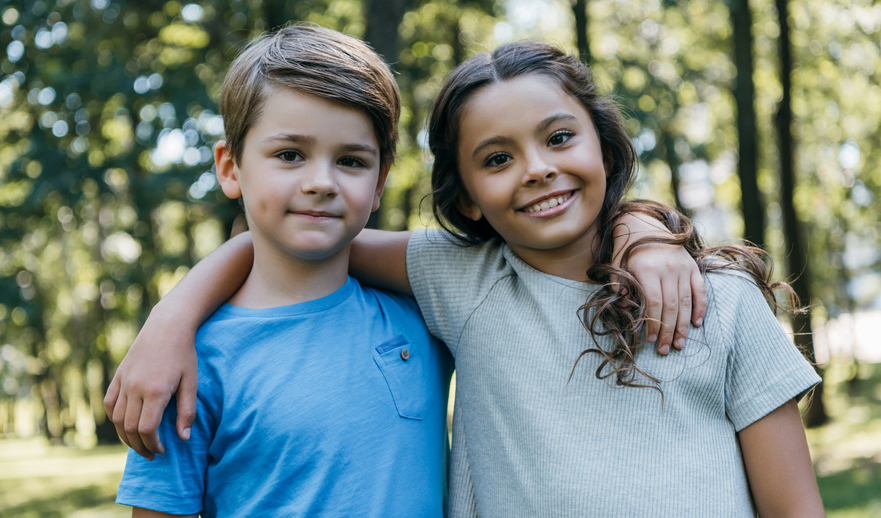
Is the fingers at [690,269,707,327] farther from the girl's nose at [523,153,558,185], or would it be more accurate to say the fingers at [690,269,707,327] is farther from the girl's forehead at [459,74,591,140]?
the girl's forehead at [459,74,591,140]

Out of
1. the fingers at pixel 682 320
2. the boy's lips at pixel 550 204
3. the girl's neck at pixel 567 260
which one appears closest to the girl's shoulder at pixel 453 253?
the girl's neck at pixel 567 260

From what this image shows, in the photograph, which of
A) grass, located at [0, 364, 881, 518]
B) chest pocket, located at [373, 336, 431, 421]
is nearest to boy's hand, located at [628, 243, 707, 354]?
chest pocket, located at [373, 336, 431, 421]

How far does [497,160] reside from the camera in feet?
6.34

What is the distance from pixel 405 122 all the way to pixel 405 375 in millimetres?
4628

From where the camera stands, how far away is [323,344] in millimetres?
1849

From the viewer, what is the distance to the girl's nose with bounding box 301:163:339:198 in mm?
1729

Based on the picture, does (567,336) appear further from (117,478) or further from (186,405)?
(117,478)

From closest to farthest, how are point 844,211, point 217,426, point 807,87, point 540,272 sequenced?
point 217,426
point 540,272
point 807,87
point 844,211

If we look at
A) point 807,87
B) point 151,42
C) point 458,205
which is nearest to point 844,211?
point 807,87

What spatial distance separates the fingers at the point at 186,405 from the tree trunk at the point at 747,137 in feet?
24.6

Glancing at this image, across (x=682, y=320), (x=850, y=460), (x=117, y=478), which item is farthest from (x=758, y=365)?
(x=117, y=478)

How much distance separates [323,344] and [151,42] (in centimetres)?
666

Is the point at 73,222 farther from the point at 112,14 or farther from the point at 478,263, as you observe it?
the point at 478,263

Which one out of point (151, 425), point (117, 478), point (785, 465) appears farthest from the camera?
point (117, 478)
